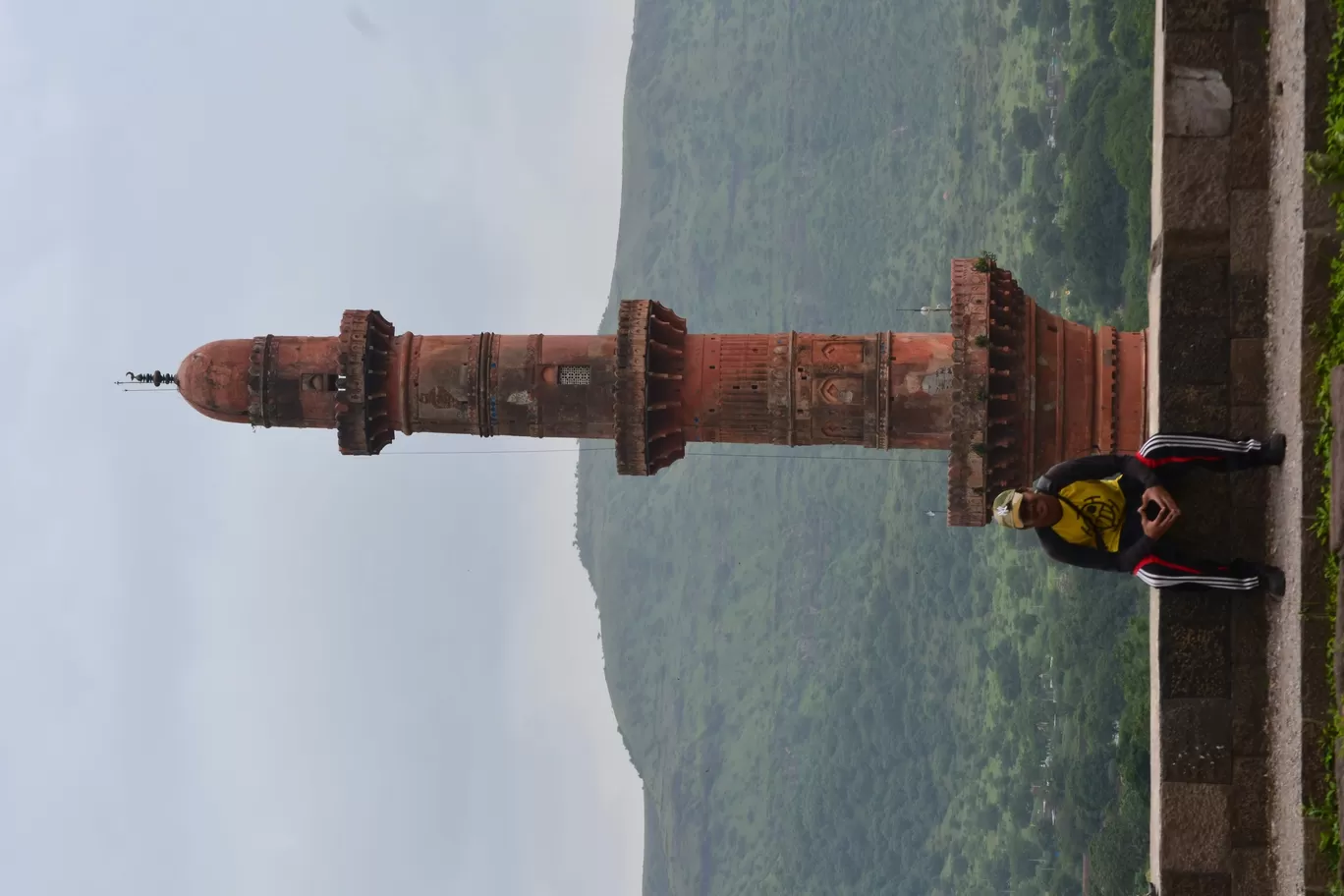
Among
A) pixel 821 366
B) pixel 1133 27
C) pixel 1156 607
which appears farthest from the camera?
pixel 1133 27

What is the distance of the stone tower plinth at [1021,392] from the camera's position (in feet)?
45.2

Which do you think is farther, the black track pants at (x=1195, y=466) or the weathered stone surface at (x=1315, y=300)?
the black track pants at (x=1195, y=466)

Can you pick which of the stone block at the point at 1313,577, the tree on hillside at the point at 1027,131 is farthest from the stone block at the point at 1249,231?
the tree on hillside at the point at 1027,131

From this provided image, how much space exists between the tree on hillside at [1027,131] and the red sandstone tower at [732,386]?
153ft

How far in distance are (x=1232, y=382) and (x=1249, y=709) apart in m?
2.46

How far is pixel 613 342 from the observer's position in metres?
14.9

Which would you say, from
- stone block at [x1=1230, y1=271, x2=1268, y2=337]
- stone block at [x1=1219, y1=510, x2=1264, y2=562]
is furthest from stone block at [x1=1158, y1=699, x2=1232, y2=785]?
stone block at [x1=1230, y1=271, x2=1268, y2=337]

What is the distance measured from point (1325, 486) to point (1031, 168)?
51.7 m

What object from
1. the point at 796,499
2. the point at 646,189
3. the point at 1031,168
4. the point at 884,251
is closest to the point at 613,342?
the point at 1031,168

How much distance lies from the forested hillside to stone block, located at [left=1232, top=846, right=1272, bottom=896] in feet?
92.0

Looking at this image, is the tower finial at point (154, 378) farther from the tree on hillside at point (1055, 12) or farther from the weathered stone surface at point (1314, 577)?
the tree on hillside at point (1055, 12)

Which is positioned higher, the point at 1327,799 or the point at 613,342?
the point at 613,342

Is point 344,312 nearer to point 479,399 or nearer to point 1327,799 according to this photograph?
point 479,399

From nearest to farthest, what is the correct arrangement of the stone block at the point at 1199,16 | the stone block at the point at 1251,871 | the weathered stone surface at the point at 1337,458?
the weathered stone surface at the point at 1337,458 < the stone block at the point at 1251,871 < the stone block at the point at 1199,16
